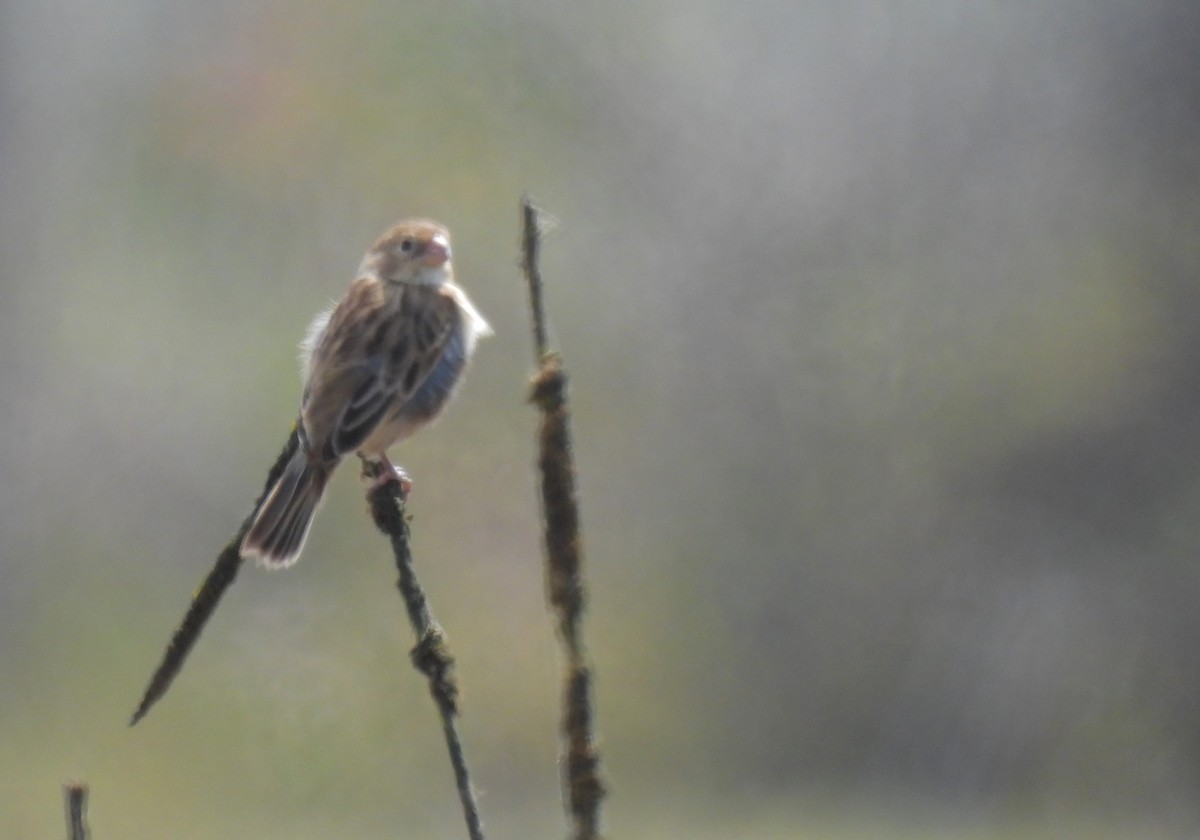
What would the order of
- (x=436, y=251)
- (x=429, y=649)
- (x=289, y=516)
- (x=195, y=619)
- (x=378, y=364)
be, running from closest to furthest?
(x=195, y=619) → (x=429, y=649) → (x=289, y=516) → (x=378, y=364) → (x=436, y=251)

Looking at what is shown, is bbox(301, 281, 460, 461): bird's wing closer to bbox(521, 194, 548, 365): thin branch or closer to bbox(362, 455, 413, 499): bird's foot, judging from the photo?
bbox(362, 455, 413, 499): bird's foot

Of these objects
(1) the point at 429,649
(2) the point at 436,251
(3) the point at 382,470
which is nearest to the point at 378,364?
(2) the point at 436,251

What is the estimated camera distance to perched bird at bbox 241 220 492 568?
7.01 ft

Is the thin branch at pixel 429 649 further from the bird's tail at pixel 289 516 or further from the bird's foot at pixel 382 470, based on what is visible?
the bird's foot at pixel 382 470

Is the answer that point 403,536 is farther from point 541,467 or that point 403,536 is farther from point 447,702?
point 541,467

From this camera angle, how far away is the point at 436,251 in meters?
2.71

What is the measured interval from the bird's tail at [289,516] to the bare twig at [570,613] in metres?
1.39

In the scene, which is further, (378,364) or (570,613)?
(378,364)

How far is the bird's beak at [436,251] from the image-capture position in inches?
104

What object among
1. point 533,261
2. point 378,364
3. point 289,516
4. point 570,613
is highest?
point 378,364

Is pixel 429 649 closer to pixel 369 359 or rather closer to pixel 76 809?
pixel 76 809

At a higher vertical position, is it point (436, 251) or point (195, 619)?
point (436, 251)

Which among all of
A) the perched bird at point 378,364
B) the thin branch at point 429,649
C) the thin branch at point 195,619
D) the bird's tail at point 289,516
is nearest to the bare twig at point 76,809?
the thin branch at point 195,619

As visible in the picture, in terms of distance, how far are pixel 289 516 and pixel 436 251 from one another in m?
0.85
